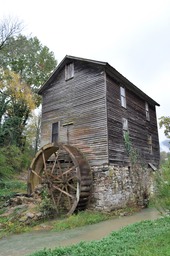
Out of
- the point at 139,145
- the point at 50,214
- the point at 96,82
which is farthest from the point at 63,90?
the point at 50,214

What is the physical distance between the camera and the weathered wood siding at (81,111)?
11.2m

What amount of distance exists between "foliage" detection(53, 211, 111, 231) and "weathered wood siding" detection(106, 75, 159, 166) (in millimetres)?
2569

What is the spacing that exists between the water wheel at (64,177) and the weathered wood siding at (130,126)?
164 centimetres

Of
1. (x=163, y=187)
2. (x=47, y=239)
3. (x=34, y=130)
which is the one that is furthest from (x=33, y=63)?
(x=163, y=187)

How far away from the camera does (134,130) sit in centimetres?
1340

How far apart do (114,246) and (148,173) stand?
9.76 meters

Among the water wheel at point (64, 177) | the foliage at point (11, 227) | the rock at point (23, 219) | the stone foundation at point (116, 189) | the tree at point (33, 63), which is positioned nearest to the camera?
the foliage at point (11, 227)

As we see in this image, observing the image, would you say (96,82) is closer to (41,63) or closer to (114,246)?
(114,246)

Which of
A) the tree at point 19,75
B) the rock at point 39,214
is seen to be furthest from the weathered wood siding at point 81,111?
the tree at point 19,75

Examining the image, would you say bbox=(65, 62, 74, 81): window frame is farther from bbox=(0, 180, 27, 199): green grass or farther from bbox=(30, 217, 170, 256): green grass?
bbox=(30, 217, 170, 256): green grass

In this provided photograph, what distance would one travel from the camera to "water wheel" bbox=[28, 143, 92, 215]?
10031mm

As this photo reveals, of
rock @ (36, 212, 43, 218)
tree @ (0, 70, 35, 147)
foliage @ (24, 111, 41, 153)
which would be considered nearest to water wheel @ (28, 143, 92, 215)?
A: rock @ (36, 212, 43, 218)

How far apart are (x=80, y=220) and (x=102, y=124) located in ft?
15.1

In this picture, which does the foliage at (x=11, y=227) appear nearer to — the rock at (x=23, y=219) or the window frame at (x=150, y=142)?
the rock at (x=23, y=219)
